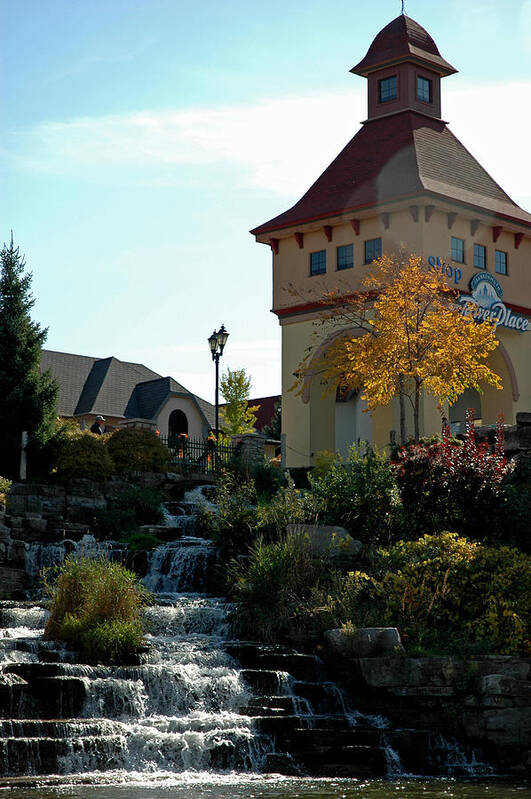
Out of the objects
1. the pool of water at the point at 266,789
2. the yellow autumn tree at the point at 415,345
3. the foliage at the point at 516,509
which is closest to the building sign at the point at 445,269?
the yellow autumn tree at the point at 415,345

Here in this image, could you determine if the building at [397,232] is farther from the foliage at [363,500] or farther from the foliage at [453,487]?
the foliage at [453,487]

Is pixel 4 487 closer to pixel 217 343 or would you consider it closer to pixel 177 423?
pixel 217 343

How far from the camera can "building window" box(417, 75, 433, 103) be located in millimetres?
40281

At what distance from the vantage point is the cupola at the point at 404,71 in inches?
1567

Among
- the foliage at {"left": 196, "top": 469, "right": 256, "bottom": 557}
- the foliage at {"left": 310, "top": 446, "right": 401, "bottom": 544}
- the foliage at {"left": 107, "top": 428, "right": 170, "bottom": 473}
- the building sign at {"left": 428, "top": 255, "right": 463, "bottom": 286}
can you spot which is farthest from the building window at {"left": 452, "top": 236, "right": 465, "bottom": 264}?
the foliage at {"left": 310, "top": 446, "right": 401, "bottom": 544}

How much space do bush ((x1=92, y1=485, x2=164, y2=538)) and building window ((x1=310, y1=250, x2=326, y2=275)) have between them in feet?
40.5

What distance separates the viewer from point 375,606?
1747 centimetres

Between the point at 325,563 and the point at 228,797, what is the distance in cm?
724

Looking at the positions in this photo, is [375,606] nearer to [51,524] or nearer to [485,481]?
[485,481]

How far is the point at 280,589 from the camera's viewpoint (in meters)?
18.4

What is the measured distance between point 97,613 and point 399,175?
23.5m

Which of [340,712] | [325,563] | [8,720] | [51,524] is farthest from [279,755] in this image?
[51,524]

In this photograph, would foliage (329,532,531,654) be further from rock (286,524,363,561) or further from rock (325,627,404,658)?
rock (286,524,363,561)

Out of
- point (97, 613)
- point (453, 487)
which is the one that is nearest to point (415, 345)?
point (453, 487)
